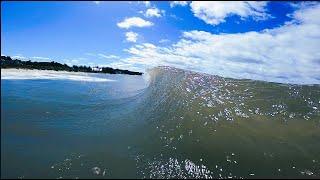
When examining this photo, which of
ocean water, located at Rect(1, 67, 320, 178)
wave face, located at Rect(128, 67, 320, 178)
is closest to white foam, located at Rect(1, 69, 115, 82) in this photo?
ocean water, located at Rect(1, 67, 320, 178)

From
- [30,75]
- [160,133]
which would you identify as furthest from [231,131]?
[30,75]

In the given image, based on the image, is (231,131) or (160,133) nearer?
(160,133)

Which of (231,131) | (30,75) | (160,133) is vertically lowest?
(160,133)

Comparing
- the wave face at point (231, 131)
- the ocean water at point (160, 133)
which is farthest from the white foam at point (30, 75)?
the wave face at point (231, 131)

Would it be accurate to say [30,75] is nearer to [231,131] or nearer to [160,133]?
[160,133]

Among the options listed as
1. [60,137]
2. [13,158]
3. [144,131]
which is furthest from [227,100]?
[13,158]

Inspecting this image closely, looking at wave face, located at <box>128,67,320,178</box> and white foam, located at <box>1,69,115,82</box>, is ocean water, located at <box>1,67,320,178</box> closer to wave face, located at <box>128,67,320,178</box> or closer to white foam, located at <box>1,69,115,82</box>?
wave face, located at <box>128,67,320,178</box>

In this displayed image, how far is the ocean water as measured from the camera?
10172 mm

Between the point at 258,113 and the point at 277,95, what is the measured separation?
12.7 feet

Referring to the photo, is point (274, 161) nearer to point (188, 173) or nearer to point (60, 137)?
point (188, 173)

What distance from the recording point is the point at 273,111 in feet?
55.6

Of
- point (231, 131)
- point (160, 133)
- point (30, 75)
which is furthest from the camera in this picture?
point (30, 75)

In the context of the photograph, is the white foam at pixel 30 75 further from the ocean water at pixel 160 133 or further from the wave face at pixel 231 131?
the wave face at pixel 231 131

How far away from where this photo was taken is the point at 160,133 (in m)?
13.3
